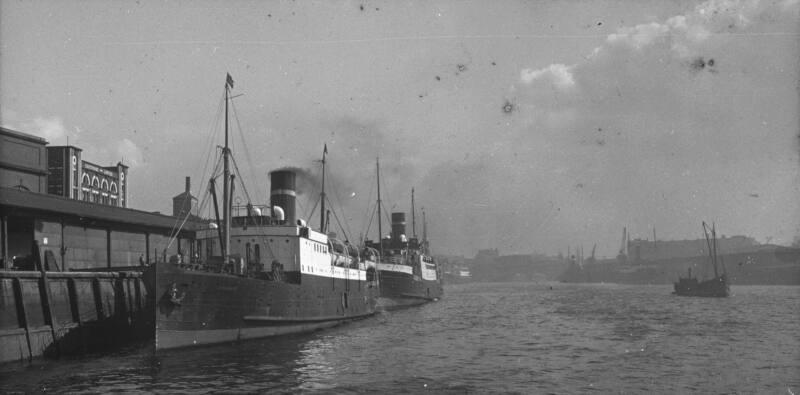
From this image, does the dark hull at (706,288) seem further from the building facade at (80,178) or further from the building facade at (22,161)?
the building facade at (22,161)

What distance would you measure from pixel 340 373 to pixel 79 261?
20.0m

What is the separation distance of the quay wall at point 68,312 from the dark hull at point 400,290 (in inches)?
1310

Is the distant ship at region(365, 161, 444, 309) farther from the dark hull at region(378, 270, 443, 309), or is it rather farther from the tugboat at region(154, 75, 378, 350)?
the tugboat at region(154, 75, 378, 350)

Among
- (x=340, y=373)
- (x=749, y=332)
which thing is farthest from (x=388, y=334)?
(x=749, y=332)

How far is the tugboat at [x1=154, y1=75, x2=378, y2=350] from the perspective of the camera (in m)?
23.7

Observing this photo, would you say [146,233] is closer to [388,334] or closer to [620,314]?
[388,334]

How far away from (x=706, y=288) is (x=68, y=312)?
262 ft

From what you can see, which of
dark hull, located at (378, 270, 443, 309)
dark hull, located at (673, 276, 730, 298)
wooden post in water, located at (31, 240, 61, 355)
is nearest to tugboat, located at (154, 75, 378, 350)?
wooden post in water, located at (31, 240, 61, 355)

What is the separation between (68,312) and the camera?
79.5ft

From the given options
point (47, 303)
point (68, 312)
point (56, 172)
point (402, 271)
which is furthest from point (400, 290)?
point (47, 303)

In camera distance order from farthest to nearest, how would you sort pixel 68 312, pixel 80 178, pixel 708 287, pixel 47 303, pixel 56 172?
pixel 708 287 → pixel 80 178 → pixel 56 172 → pixel 68 312 → pixel 47 303

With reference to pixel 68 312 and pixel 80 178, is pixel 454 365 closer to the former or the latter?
pixel 68 312

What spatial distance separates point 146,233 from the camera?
130ft

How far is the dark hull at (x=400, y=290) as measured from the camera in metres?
61.4
